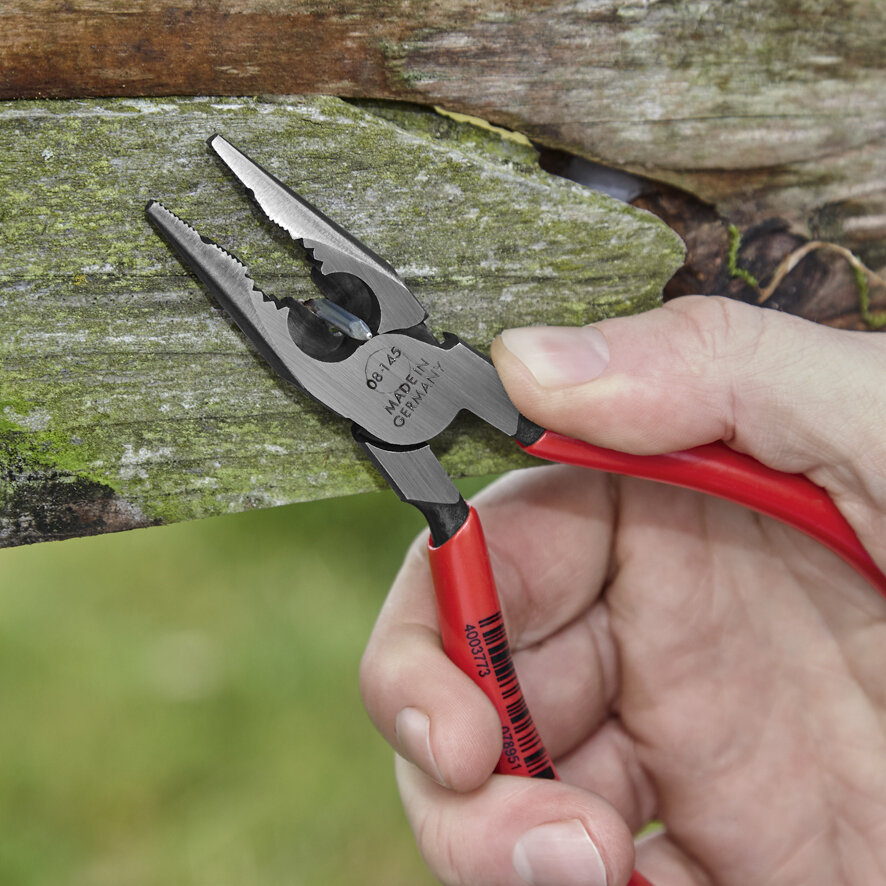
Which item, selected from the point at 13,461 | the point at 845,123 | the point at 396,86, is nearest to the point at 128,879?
the point at 13,461

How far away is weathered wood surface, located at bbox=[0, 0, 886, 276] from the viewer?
111cm

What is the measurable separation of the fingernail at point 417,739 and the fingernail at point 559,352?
1.95 ft

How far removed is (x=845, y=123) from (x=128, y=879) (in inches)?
106

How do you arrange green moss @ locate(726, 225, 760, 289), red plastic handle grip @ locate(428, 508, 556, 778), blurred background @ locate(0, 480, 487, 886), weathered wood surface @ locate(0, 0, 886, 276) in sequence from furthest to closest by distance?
blurred background @ locate(0, 480, 487, 886) < green moss @ locate(726, 225, 760, 289) < red plastic handle grip @ locate(428, 508, 556, 778) < weathered wood surface @ locate(0, 0, 886, 276)

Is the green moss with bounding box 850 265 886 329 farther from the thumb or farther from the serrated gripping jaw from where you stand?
the serrated gripping jaw

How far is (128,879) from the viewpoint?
2.30 metres

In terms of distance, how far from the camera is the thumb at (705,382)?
A: 118 cm

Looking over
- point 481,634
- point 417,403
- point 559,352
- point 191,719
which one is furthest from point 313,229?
point 191,719

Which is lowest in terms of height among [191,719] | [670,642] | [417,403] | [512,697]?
[191,719]

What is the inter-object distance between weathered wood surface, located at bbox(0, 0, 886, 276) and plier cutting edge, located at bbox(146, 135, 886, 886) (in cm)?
18

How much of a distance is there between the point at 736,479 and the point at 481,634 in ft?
1.61

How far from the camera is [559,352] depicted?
1.17 metres

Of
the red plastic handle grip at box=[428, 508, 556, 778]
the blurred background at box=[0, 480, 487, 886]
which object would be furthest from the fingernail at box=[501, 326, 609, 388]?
the blurred background at box=[0, 480, 487, 886]

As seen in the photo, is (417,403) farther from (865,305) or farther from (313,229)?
(865,305)
